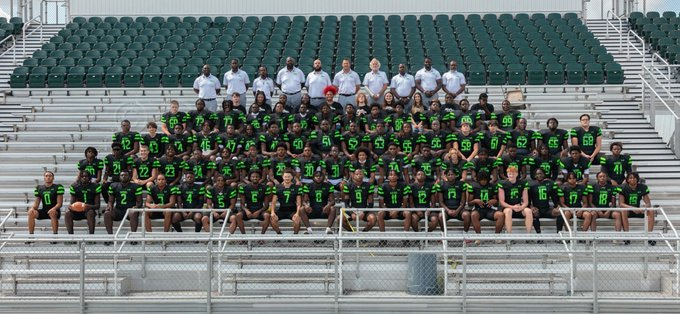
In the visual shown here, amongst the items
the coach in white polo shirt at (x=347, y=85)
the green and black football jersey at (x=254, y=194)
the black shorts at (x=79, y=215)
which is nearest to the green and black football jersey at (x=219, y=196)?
the green and black football jersey at (x=254, y=194)

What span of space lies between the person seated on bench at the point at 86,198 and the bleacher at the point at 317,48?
687 centimetres

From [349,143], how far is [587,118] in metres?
3.79

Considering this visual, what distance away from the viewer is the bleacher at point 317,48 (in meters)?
23.2

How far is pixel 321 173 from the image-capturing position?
16406mm

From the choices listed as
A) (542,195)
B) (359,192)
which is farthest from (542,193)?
(359,192)

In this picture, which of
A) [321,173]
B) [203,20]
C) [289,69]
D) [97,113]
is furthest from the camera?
[203,20]

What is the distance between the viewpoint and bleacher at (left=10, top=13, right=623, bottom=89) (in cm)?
2322

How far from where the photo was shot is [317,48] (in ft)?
84.0

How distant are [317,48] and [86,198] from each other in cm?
1009

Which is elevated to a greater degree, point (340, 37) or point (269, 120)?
point (340, 37)

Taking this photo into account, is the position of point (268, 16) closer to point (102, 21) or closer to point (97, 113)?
point (102, 21)

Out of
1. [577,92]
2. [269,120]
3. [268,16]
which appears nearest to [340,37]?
[268,16]

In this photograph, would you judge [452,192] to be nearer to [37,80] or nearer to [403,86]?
[403,86]

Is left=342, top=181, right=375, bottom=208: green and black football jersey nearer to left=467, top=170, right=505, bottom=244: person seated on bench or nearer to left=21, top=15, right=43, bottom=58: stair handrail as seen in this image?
Answer: left=467, top=170, right=505, bottom=244: person seated on bench
